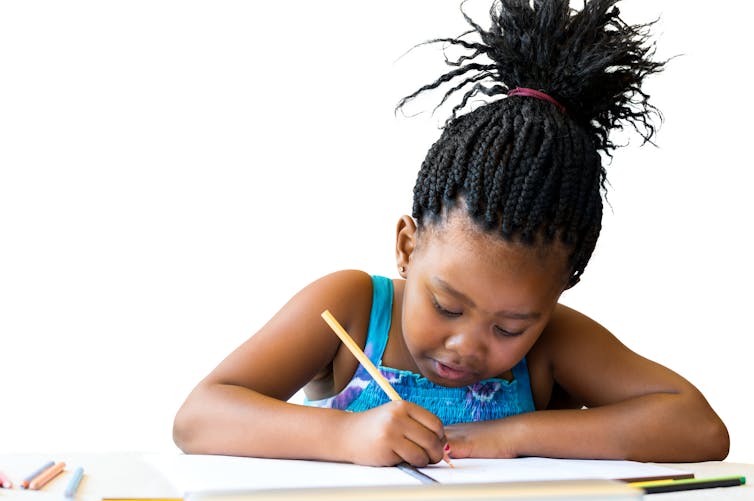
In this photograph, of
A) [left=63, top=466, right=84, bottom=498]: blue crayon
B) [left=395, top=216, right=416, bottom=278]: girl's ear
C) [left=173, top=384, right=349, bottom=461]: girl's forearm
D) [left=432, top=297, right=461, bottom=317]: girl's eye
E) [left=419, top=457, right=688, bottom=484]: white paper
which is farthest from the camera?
[left=395, top=216, right=416, bottom=278]: girl's ear

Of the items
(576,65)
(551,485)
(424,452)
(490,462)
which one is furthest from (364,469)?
(576,65)

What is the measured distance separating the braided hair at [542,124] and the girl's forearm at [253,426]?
0.30m

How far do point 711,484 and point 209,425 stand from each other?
523mm

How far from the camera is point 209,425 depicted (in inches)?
43.4

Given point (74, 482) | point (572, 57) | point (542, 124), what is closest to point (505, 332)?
point (542, 124)

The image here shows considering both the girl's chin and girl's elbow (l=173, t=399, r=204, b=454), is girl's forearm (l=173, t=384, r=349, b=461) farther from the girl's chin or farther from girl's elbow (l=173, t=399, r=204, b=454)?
the girl's chin

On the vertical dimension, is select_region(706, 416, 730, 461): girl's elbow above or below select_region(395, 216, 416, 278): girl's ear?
below

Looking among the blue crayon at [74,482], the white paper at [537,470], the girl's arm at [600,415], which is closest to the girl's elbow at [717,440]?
the girl's arm at [600,415]

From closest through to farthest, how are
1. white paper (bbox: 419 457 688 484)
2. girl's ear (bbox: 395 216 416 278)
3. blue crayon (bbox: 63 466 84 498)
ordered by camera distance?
blue crayon (bbox: 63 466 84 498)
white paper (bbox: 419 457 688 484)
girl's ear (bbox: 395 216 416 278)

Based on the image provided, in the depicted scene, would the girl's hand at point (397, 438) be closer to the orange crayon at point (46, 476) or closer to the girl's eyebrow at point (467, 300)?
the girl's eyebrow at point (467, 300)

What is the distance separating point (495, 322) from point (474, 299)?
0.04 m

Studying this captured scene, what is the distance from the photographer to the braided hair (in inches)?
46.1

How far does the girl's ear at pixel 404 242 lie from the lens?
1.26 meters

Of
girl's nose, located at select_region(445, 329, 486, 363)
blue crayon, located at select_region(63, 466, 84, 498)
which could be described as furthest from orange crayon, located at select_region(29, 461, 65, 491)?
girl's nose, located at select_region(445, 329, 486, 363)
